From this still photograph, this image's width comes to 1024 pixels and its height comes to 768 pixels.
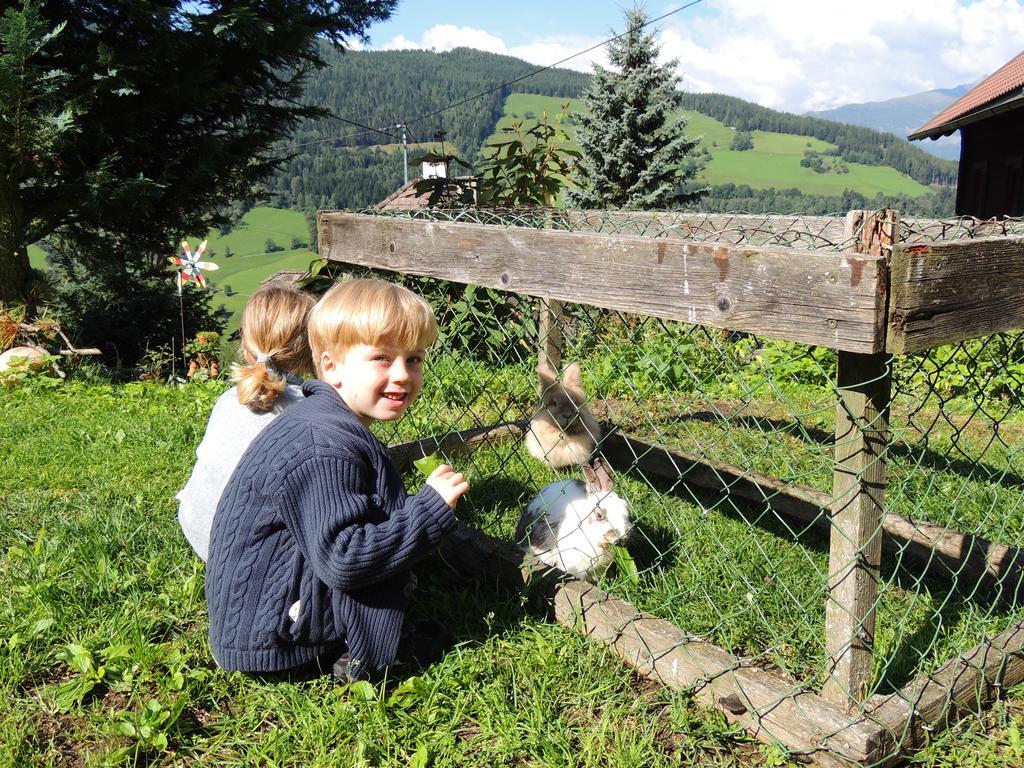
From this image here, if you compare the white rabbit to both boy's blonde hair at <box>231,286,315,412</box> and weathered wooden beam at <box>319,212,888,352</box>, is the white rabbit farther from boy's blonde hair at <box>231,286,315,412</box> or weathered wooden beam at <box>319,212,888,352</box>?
boy's blonde hair at <box>231,286,315,412</box>

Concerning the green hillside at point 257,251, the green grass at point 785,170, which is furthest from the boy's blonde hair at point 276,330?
the green grass at point 785,170

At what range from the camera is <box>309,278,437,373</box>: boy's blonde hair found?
2.18m

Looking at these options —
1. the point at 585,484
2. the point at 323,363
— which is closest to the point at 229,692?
the point at 323,363

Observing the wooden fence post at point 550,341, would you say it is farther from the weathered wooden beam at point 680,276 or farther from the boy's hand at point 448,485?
the boy's hand at point 448,485

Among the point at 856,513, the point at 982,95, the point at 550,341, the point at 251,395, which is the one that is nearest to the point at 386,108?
the point at 982,95

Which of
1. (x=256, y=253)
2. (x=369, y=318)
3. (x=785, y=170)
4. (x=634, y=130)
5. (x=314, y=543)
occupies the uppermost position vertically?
(x=785, y=170)

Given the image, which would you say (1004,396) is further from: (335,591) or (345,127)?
(345,127)

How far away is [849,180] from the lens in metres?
64.2

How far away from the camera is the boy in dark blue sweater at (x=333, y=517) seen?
1981mm

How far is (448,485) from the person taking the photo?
6.97ft

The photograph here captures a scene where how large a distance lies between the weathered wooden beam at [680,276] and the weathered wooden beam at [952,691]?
39.3 inches

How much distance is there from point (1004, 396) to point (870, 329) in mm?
5842

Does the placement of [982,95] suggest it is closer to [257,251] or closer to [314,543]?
[314,543]

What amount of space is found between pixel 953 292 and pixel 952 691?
1.14 m
